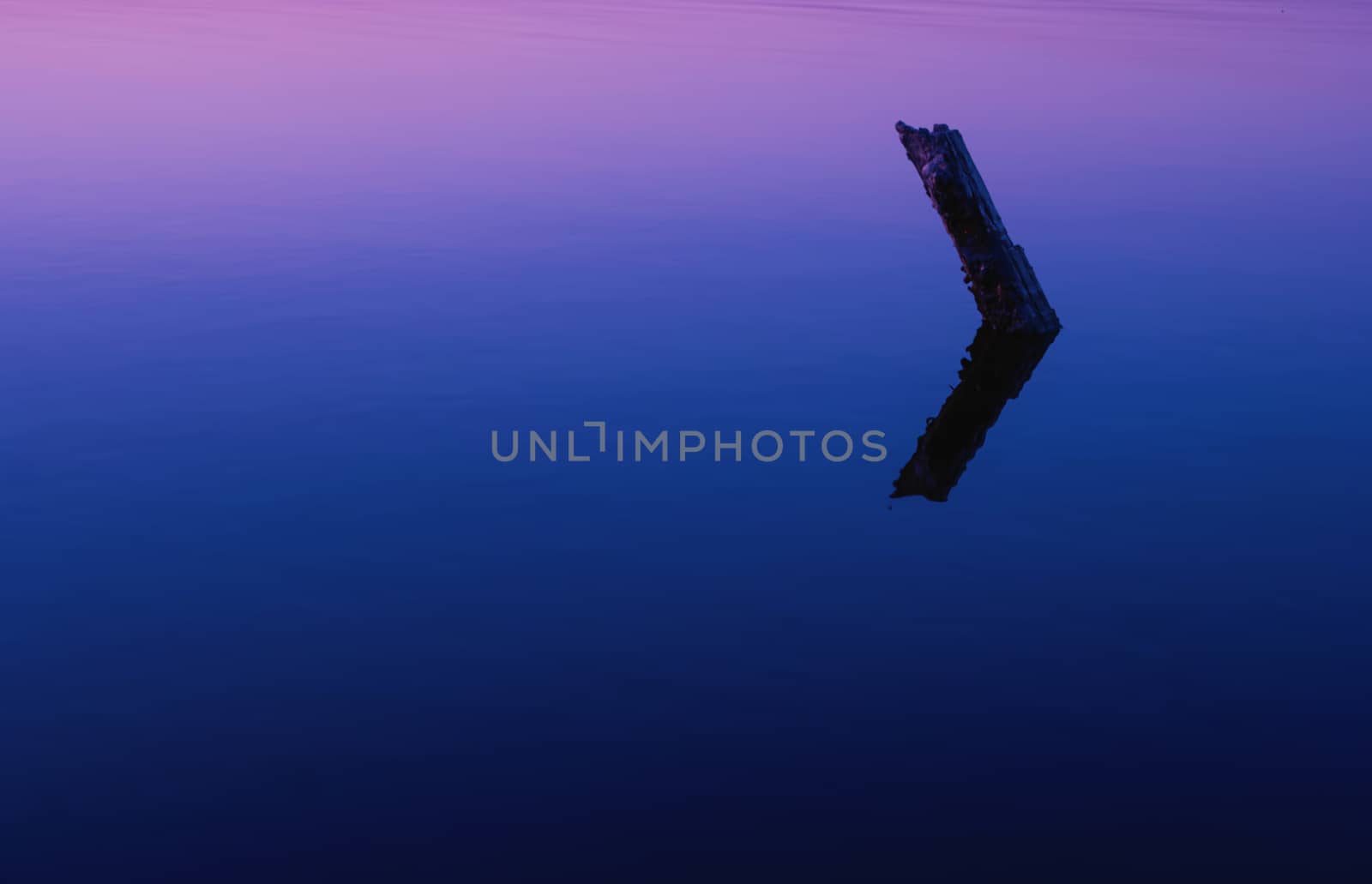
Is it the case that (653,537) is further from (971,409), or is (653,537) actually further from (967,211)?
(967,211)

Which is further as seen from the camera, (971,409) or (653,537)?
(971,409)

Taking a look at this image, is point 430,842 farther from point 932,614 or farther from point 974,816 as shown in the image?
point 932,614

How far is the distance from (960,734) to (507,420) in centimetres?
655

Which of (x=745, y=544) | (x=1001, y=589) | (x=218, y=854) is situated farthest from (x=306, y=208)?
(x=218, y=854)

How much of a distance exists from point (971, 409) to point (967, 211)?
1.99 metres

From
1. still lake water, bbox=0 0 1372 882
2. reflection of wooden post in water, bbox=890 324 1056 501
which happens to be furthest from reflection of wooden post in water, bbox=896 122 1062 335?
still lake water, bbox=0 0 1372 882

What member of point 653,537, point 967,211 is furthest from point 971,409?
point 653,537

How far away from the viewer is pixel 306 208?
23.6 meters

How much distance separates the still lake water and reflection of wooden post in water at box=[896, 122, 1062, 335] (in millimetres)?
1187

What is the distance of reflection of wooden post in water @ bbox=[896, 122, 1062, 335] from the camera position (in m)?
15.0

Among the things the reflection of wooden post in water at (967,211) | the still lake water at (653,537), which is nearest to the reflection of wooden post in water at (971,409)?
the still lake water at (653,537)

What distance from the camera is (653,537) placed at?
11.8 metres

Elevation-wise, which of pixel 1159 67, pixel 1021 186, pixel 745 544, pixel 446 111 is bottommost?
pixel 745 544

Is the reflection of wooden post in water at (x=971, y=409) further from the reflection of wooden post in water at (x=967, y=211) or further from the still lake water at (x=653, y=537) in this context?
the reflection of wooden post in water at (x=967, y=211)
